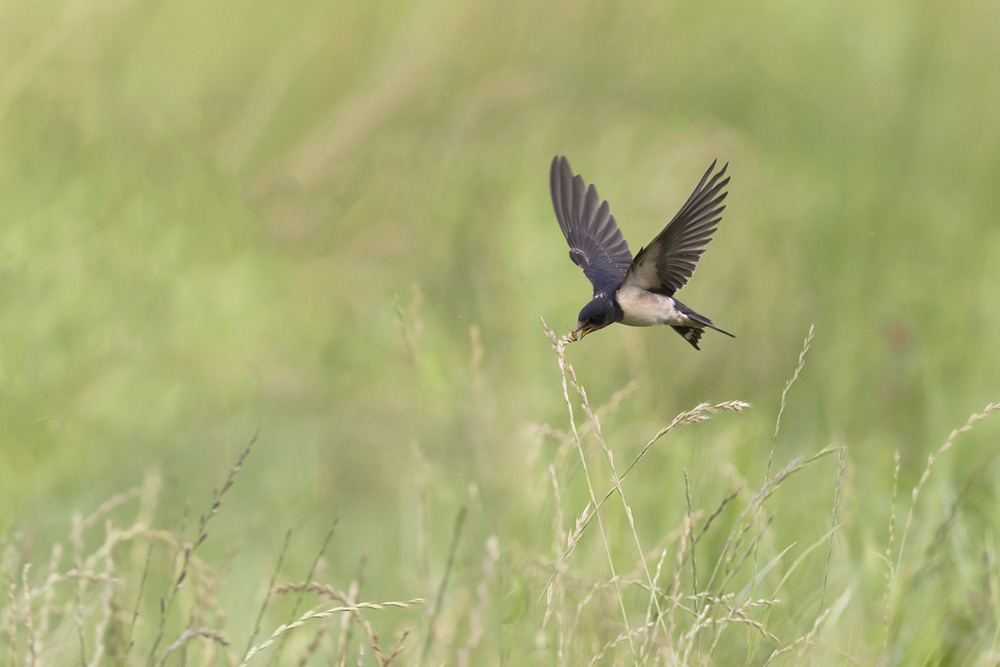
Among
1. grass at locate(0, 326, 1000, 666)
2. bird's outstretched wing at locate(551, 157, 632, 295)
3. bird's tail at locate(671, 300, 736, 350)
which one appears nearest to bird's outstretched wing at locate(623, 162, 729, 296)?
bird's tail at locate(671, 300, 736, 350)

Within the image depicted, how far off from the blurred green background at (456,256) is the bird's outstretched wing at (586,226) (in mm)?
381

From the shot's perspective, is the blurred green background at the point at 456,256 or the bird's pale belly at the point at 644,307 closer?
the bird's pale belly at the point at 644,307

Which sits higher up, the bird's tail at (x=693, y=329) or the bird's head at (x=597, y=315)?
the bird's head at (x=597, y=315)

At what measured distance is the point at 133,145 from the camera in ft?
16.7

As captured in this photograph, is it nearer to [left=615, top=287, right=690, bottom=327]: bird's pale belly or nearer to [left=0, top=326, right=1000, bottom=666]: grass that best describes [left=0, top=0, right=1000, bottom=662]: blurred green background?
[left=0, top=326, right=1000, bottom=666]: grass

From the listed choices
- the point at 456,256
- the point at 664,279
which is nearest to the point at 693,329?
the point at 664,279

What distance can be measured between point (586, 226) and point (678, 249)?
710mm

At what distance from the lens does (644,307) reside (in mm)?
1738

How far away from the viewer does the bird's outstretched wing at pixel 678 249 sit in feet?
5.21

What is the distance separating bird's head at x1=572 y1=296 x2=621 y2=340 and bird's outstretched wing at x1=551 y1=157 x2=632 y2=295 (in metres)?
0.53

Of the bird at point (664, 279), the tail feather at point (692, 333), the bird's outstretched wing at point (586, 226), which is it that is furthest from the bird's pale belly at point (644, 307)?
the bird's outstretched wing at point (586, 226)

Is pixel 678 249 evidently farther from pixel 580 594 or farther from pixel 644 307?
pixel 580 594

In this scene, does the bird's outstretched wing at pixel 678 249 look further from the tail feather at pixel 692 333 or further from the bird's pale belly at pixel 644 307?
the tail feather at pixel 692 333

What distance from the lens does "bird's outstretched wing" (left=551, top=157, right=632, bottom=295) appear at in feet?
7.59
